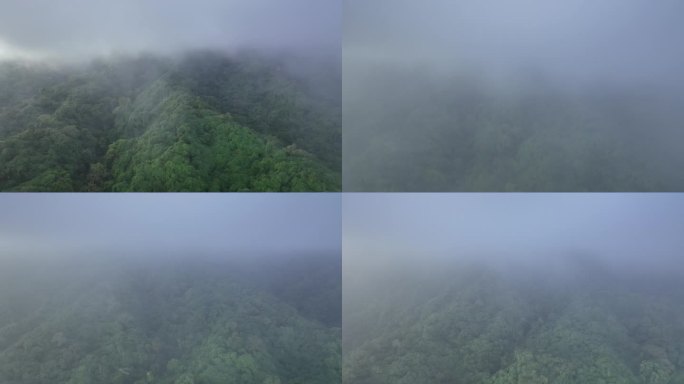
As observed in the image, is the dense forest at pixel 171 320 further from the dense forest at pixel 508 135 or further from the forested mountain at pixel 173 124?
the dense forest at pixel 508 135

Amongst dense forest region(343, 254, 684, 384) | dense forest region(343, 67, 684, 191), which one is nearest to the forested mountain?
dense forest region(343, 67, 684, 191)

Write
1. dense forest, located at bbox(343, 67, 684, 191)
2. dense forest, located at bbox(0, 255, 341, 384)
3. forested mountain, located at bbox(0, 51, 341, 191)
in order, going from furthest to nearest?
dense forest, located at bbox(343, 67, 684, 191) < forested mountain, located at bbox(0, 51, 341, 191) < dense forest, located at bbox(0, 255, 341, 384)

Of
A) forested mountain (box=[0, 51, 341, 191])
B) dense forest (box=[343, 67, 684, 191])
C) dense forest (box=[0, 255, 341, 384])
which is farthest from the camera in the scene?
dense forest (box=[343, 67, 684, 191])

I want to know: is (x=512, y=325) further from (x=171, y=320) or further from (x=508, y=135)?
(x=171, y=320)

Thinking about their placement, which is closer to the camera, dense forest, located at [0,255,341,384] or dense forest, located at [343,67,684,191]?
dense forest, located at [0,255,341,384]

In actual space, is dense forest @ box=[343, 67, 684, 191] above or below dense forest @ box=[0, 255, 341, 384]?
above

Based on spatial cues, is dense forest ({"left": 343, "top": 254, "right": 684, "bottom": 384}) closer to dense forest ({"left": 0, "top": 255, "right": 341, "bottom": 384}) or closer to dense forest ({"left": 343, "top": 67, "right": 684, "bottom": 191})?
dense forest ({"left": 0, "top": 255, "right": 341, "bottom": 384})

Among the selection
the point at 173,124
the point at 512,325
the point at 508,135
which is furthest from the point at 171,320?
the point at 508,135
